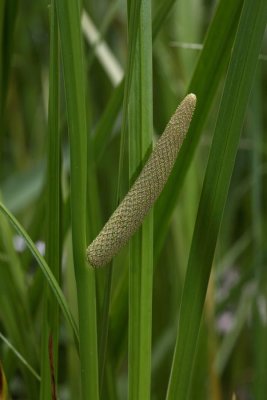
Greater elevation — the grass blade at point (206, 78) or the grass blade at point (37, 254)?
the grass blade at point (206, 78)

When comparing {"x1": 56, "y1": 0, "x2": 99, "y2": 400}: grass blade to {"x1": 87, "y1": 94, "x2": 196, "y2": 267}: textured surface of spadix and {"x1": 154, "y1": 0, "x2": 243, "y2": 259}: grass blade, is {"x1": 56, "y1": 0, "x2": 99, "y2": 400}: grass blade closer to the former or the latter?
{"x1": 87, "y1": 94, "x2": 196, "y2": 267}: textured surface of spadix

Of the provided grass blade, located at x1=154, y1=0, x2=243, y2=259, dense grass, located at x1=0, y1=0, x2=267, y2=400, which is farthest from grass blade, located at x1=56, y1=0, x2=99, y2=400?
grass blade, located at x1=154, y1=0, x2=243, y2=259

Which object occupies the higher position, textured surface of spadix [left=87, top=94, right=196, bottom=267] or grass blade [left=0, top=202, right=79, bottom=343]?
textured surface of spadix [left=87, top=94, right=196, bottom=267]

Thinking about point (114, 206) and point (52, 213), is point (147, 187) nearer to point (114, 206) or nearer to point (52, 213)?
point (52, 213)

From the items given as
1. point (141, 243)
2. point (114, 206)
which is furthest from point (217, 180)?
point (114, 206)

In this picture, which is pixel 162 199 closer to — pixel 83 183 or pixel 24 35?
pixel 83 183

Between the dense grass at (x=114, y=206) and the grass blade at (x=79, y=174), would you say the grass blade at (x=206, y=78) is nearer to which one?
the dense grass at (x=114, y=206)

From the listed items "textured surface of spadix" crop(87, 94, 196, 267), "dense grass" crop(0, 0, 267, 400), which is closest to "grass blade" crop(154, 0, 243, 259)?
"dense grass" crop(0, 0, 267, 400)

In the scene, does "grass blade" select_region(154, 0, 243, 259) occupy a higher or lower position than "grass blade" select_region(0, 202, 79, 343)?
higher

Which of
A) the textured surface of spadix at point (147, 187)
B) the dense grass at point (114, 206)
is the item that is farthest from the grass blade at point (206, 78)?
the textured surface of spadix at point (147, 187)
